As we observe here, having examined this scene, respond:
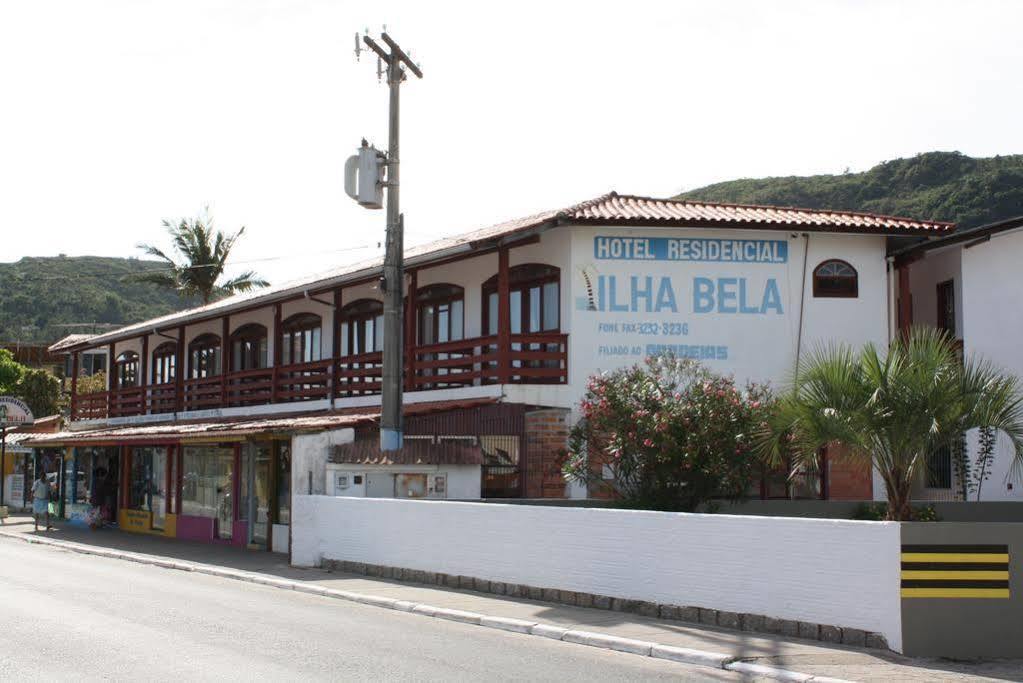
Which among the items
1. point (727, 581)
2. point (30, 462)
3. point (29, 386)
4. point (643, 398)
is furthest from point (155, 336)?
point (727, 581)

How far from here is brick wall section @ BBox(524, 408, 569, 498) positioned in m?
22.3

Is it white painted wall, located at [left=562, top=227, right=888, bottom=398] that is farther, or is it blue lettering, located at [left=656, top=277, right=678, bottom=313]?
blue lettering, located at [left=656, top=277, right=678, bottom=313]

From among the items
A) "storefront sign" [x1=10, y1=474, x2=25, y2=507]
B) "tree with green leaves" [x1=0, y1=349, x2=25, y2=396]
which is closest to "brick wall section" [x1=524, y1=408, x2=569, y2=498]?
"storefront sign" [x1=10, y1=474, x2=25, y2=507]

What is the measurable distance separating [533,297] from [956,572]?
13.7m

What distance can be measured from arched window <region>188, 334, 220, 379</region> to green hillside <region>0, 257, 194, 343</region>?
66392 mm

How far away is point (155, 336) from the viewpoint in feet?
137

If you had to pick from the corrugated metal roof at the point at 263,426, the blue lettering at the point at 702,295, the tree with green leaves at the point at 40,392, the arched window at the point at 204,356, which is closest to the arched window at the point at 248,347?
the arched window at the point at 204,356

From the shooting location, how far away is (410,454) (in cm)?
2092

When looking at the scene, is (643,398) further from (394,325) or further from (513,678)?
(513,678)

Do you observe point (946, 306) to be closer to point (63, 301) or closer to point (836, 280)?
point (836, 280)

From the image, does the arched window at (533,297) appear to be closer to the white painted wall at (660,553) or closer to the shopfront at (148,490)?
the white painted wall at (660,553)

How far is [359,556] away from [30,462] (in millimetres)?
28836

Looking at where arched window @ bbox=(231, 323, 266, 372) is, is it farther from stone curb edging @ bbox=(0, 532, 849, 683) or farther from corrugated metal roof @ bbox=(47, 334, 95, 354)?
stone curb edging @ bbox=(0, 532, 849, 683)

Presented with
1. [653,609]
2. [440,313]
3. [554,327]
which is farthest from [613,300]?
[653,609]
